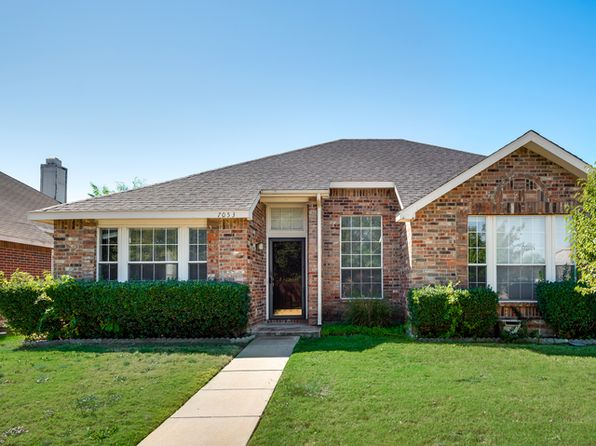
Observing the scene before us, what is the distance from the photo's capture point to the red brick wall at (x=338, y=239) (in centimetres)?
1246

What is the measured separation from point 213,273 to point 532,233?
7.39 m

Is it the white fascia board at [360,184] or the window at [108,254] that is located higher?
the white fascia board at [360,184]

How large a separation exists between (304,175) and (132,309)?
578cm

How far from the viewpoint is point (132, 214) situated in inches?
430

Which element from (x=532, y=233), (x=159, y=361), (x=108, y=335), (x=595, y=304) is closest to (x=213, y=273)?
(x=108, y=335)

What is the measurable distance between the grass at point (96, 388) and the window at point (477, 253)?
18.3 ft

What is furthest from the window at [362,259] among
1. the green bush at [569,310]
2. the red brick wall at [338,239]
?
the green bush at [569,310]

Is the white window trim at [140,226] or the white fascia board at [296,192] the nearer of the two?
the white window trim at [140,226]

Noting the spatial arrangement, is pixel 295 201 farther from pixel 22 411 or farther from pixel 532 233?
pixel 22 411

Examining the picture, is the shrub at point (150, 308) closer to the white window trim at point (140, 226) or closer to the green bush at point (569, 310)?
the white window trim at point (140, 226)

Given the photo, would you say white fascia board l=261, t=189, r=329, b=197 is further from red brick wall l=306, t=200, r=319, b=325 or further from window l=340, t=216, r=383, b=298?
window l=340, t=216, r=383, b=298

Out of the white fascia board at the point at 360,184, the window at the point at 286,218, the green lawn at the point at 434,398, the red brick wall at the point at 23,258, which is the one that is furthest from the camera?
the red brick wall at the point at 23,258

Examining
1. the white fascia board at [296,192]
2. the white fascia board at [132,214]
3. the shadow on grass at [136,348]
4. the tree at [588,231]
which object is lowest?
the shadow on grass at [136,348]

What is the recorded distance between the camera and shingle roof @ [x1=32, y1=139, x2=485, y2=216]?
11.4 m
